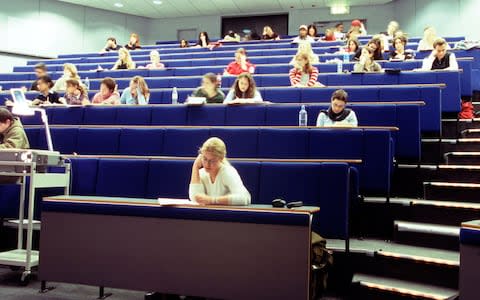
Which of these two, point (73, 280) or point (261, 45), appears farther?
point (261, 45)

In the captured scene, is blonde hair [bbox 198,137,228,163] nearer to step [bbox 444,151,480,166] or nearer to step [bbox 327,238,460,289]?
step [bbox 327,238,460,289]

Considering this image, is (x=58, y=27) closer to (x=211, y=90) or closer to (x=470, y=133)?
(x=211, y=90)

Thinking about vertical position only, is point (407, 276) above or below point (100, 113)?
below

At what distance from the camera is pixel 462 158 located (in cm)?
254

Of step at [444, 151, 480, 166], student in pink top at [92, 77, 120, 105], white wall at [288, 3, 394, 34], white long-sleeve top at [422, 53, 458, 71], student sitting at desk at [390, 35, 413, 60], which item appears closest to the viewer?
step at [444, 151, 480, 166]

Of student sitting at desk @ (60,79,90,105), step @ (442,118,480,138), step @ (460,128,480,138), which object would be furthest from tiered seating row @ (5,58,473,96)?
student sitting at desk @ (60,79,90,105)

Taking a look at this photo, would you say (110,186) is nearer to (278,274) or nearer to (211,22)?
(278,274)

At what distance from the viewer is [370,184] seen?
211cm

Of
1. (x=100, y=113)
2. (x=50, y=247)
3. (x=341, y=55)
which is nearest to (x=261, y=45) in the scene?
(x=341, y=55)

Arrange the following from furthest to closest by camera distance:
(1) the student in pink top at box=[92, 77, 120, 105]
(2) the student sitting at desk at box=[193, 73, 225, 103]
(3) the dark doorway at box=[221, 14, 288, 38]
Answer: (3) the dark doorway at box=[221, 14, 288, 38], (1) the student in pink top at box=[92, 77, 120, 105], (2) the student sitting at desk at box=[193, 73, 225, 103]

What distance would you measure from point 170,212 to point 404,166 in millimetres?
1331

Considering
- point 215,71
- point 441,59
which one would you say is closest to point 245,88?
point 441,59

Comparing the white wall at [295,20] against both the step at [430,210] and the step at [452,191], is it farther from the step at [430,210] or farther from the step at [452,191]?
the step at [430,210]

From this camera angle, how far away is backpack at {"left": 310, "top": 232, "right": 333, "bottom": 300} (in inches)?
60.9
